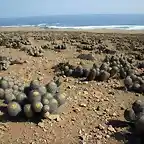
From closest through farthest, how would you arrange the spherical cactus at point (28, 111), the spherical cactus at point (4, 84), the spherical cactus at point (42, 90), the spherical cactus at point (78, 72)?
the spherical cactus at point (28, 111), the spherical cactus at point (42, 90), the spherical cactus at point (4, 84), the spherical cactus at point (78, 72)

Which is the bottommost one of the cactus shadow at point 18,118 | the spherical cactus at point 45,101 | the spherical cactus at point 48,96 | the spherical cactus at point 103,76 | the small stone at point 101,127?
the small stone at point 101,127

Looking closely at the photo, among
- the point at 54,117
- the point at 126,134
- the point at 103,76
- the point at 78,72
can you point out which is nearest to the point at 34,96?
the point at 54,117

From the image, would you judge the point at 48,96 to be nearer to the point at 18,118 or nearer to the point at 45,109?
the point at 45,109

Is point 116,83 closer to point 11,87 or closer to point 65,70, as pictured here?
point 65,70

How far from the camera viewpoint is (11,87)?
19.9 feet

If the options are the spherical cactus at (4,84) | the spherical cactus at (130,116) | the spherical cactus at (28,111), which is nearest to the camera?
the spherical cactus at (28,111)

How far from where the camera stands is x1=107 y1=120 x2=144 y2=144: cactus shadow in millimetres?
4512

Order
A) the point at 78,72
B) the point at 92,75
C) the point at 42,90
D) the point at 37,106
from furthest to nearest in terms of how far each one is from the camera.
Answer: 1. the point at 78,72
2. the point at 92,75
3. the point at 42,90
4. the point at 37,106

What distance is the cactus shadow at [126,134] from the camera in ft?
14.8

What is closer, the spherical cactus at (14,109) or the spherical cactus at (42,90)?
the spherical cactus at (14,109)

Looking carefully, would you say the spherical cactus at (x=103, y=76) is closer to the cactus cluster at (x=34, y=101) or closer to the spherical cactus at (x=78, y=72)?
the spherical cactus at (x=78, y=72)

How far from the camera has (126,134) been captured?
15.4 ft

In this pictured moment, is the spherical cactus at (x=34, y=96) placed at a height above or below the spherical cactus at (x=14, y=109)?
above

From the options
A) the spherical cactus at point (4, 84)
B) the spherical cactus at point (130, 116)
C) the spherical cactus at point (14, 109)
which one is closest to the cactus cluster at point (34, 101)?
the spherical cactus at point (14, 109)
